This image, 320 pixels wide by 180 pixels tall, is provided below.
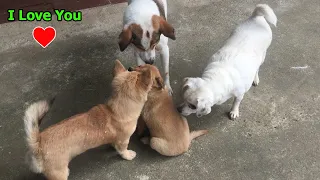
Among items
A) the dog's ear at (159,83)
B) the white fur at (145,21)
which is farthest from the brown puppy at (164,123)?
the white fur at (145,21)

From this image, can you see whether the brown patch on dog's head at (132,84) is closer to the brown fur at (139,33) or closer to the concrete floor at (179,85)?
the brown fur at (139,33)

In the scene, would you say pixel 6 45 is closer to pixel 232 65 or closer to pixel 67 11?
pixel 67 11

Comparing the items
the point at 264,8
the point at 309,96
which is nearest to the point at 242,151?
the point at 309,96

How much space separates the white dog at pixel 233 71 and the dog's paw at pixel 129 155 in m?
0.51

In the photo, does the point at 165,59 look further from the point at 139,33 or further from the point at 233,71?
the point at 233,71

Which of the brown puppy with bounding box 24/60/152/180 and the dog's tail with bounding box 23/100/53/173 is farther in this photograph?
the brown puppy with bounding box 24/60/152/180

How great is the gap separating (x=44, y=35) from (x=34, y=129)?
72.6 inches

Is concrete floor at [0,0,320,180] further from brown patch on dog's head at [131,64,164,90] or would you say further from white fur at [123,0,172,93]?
brown patch on dog's head at [131,64,164,90]

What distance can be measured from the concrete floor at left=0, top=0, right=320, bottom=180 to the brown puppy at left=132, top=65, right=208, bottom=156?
172 mm

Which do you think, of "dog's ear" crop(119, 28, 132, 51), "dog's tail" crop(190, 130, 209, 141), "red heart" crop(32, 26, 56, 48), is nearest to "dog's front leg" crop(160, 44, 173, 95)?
"dog's ear" crop(119, 28, 132, 51)

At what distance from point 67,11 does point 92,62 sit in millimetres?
902

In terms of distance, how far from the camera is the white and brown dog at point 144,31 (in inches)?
108

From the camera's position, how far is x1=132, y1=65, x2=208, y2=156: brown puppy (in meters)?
2.60

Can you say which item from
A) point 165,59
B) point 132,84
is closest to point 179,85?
point 165,59
